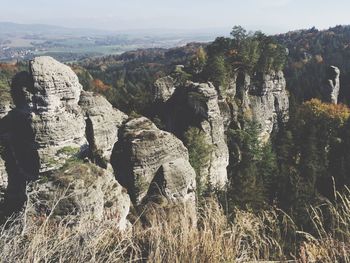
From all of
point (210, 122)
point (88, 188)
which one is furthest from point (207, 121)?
point (88, 188)

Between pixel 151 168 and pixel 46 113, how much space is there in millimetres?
7514

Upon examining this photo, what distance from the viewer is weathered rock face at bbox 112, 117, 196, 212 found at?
88.8ft

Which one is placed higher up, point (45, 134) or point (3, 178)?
point (45, 134)

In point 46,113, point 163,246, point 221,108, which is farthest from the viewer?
point 221,108

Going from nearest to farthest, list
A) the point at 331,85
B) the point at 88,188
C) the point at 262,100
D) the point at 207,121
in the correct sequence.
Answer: the point at 88,188
the point at 207,121
the point at 262,100
the point at 331,85

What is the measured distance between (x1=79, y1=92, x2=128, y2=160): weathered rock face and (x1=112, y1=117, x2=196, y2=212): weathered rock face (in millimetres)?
1021

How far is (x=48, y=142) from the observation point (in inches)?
1003

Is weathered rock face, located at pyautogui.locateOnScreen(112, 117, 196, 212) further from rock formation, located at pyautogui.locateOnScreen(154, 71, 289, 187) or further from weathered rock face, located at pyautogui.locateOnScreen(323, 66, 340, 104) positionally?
weathered rock face, located at pyautogui.locateOnScreen(323, 66, 340, 104)

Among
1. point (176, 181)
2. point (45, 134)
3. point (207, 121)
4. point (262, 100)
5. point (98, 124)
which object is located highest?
point (45, 134)

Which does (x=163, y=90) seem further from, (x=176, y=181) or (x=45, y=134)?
(x=45, y=134)

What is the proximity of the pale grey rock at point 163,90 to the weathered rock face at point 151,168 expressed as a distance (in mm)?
16890

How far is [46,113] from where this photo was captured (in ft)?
83.7

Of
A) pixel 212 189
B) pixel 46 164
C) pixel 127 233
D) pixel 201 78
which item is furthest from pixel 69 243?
pixel 201 78

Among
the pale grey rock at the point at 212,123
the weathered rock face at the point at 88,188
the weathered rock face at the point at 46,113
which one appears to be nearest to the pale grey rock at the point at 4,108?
the weathered rock face at the point at 46,113
